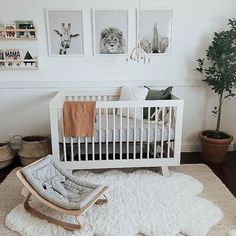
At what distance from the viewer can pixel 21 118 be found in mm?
3533

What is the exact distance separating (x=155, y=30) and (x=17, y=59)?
1712 mm

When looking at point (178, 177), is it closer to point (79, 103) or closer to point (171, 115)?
point (171, 115)

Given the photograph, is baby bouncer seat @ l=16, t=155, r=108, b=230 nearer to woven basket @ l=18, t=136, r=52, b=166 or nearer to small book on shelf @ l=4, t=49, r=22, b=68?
woven basket @ l=18, t=136, r=52, b=166

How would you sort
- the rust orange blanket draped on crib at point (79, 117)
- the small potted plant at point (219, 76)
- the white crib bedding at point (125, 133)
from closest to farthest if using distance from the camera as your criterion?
the rust orange blanket draped on crib at point (79, 117) → the white crib bedding at point (125, 133) → the small potted plant at point (219, 76)

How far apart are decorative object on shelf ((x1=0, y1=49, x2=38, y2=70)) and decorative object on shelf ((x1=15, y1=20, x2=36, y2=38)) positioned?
180mm

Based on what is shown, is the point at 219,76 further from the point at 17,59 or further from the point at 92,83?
the point at 17,59

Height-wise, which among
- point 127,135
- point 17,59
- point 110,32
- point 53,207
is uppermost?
point 110,32

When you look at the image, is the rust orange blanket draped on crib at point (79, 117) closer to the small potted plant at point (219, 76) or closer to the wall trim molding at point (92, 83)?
the wall trim molding at point (92, 83)

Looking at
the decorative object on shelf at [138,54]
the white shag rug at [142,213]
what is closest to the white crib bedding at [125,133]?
the white shag rug at [142,213]

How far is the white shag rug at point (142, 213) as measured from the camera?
2074mm

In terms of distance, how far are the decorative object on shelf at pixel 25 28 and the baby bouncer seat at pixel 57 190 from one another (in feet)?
5.27

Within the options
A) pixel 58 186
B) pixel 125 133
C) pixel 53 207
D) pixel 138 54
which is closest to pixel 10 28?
pixel 138 54

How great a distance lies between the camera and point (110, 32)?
3309mm

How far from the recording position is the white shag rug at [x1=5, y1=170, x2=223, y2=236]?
6.81ft
